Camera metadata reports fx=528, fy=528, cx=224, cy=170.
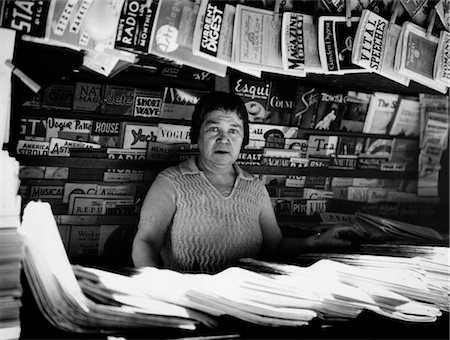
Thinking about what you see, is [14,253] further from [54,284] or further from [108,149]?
[108,149]

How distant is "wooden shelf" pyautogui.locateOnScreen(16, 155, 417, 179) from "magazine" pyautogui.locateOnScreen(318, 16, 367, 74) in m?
0.77

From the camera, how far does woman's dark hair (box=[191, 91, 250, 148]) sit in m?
1.91

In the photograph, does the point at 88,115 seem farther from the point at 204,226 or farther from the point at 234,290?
the point at 234,290

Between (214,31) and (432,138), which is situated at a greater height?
(214,31)

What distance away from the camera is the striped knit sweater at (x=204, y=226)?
6.16 ft

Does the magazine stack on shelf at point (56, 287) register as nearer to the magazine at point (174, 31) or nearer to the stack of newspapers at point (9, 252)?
the stack of newspapers at point (9, 252)

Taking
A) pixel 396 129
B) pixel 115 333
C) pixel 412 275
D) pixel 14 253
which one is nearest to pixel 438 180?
pixel 396 129

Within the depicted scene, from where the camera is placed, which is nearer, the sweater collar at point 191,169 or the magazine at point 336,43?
the magazine at point 336,43

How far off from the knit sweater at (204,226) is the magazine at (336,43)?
0.62 metres

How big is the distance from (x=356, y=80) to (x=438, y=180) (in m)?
1.07

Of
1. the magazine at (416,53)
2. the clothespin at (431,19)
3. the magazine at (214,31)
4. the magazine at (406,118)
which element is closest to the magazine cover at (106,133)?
the magazine at (214,31)

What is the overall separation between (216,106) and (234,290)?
2.52ft

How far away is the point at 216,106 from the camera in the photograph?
191cm

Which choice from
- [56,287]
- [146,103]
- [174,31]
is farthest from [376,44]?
[56,287]
